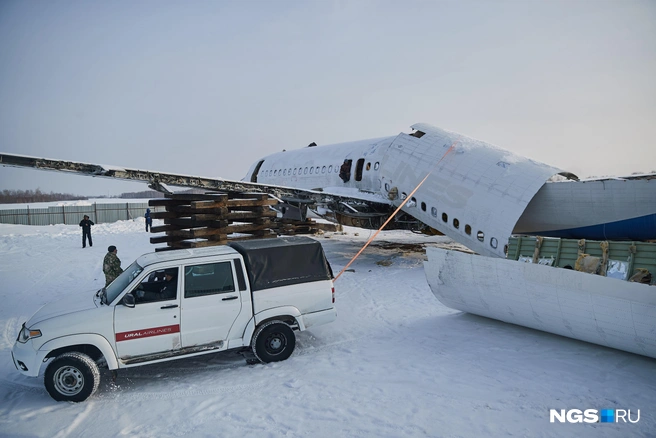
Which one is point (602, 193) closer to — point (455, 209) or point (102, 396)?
point (455, 209)

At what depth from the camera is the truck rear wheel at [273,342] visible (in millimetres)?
7049

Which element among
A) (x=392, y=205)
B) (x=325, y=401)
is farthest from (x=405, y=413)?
(x=392, y=205)

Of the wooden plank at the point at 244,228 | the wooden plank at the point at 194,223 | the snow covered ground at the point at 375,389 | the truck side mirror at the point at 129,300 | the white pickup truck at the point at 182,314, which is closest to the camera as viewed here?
the snow covered ground at the point at 375,389

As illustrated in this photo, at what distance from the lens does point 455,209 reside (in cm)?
1216

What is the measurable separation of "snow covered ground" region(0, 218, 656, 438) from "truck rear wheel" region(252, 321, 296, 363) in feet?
0.51

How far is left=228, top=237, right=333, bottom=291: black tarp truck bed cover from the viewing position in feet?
23.6

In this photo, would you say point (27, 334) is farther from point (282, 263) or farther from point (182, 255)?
point (282, 263)

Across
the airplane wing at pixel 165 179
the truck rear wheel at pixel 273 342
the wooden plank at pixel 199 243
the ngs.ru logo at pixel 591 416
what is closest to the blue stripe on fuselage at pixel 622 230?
the airplane wing at pixel 165 179

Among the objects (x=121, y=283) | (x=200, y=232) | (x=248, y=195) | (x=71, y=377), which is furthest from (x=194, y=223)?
(x=71, y=377)

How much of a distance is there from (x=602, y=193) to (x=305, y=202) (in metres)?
9.09

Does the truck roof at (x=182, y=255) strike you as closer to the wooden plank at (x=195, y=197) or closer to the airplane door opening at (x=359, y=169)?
the wooden plank at (x=195, y=197)

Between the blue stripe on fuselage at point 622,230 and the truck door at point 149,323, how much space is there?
9841 millimetres

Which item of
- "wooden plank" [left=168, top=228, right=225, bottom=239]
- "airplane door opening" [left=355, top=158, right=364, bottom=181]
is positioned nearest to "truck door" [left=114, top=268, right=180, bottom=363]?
"wooden plank" [left=168, top=228, right=225, bottom=239]

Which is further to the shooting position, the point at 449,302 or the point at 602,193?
the point at 602,193
